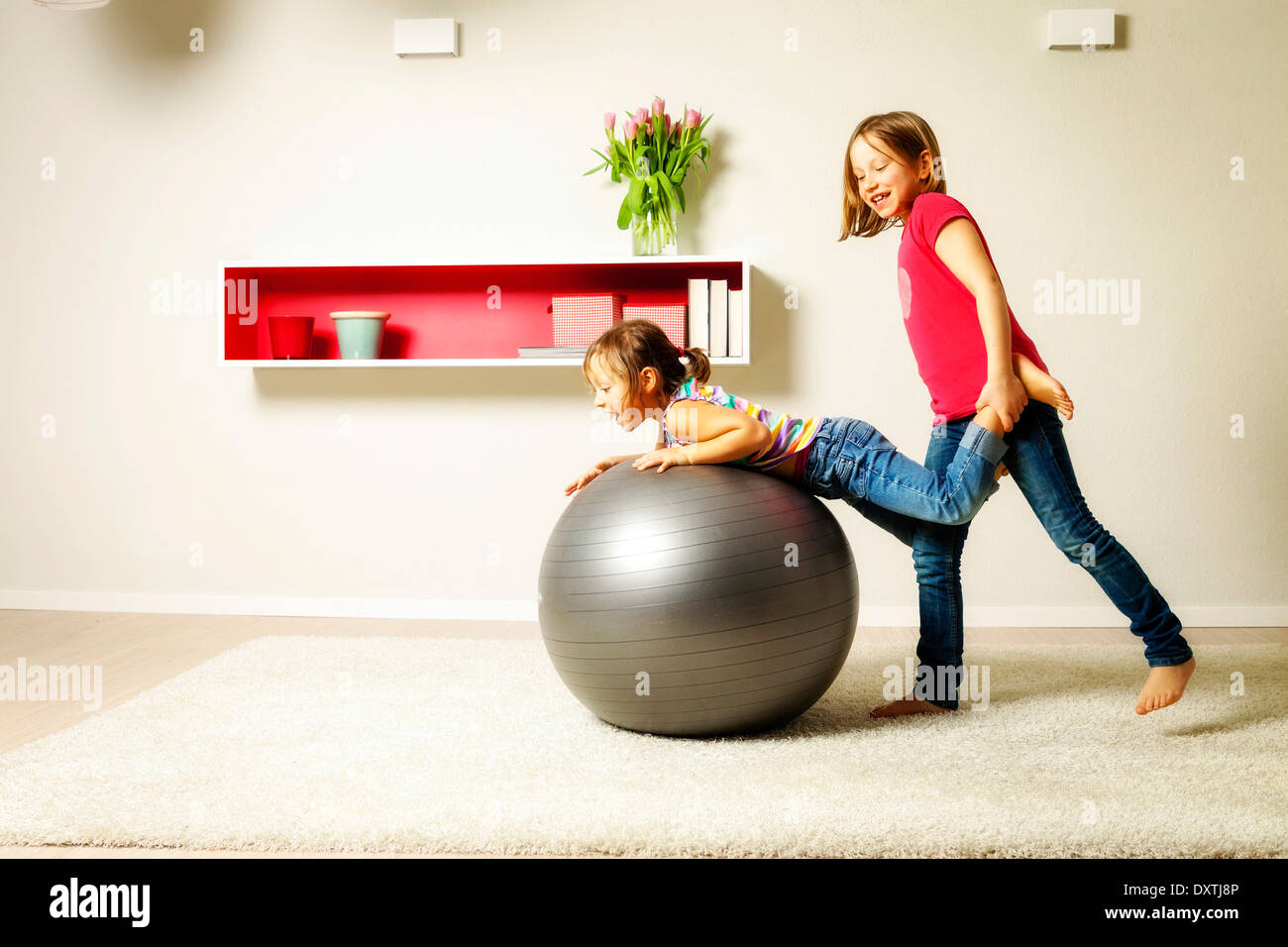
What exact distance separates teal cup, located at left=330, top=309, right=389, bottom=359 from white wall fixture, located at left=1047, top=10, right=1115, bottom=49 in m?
2.43

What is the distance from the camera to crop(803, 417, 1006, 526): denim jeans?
217 centimetres

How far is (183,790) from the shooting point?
1.90 metres

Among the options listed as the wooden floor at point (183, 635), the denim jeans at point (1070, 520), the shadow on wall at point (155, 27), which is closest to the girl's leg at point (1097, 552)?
the denim jeans at point (1070, 520)

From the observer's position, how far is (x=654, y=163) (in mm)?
3484

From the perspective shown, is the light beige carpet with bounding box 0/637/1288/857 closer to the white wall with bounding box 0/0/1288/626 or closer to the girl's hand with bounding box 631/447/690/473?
the girl's hand with bounding box 631/447/690/473

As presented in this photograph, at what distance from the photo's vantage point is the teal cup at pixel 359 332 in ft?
Result: 11.6

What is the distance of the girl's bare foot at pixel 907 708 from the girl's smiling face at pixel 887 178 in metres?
1.10

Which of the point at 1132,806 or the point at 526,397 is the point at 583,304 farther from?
the point at 1132,806

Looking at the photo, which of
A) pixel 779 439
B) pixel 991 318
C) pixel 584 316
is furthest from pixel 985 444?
pixel 584 316

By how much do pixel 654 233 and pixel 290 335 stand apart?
131 cm

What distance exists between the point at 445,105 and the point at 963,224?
2173 mm

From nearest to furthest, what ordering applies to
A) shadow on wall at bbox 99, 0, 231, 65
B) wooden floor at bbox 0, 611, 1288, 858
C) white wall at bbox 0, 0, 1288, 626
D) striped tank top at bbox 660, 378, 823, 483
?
1. striped tank top at bbox 660, 378, 823, 483
2. wooden floor at bbox 0, 611, 1288, 858
3. white wall at bbox 0, 0, 1288, 626
4. shadow on wall at bbox 99, 0, 231, 65

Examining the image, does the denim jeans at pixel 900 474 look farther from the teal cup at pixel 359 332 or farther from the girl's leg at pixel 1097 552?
the teal cup at pixel 359 332

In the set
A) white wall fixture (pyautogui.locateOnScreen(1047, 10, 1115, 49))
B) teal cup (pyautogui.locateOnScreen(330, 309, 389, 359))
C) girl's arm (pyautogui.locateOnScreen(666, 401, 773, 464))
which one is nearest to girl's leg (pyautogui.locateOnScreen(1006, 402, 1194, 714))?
girl's arm (pyautogui.locateOnScreen(666, 401, 773, 464))
